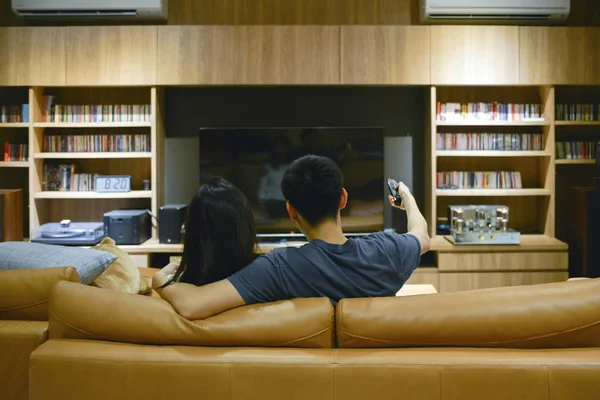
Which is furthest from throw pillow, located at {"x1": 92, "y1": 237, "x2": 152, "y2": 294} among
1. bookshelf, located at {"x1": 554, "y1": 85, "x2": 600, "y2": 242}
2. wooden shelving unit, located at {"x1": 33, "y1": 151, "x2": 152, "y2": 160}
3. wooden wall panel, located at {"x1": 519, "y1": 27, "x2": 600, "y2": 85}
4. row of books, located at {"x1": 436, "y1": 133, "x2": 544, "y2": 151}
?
bookshelf, located at {"x1": 554, "y1": 85, "x2": 600, "y2": 242}

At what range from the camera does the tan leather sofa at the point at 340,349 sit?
1359 mm

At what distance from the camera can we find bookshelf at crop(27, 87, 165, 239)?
4629 millimetres

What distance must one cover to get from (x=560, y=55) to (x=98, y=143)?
3574 mm

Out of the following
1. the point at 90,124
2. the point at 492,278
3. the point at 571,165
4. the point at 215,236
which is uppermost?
the point at 90,124

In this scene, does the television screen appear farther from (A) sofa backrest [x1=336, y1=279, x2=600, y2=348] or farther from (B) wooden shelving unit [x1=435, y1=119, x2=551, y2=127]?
(A) sofa backrest [x1=336, y1=279, x2=600, y2=348]

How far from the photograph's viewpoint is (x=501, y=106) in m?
4.68

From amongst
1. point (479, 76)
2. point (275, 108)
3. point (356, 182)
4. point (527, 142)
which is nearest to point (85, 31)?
point (275, 108)

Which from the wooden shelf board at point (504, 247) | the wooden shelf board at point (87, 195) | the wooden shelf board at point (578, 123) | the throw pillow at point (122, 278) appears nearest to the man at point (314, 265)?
the throw pillow at point (122, 278)

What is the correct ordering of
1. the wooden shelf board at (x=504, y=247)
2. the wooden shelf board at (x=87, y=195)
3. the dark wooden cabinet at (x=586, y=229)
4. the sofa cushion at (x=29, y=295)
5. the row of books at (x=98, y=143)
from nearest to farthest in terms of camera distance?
the sofa cushion at (x=29, y=295) < the wooden shelf board at (x=504, y=247) < the dark wooden cabinet at (x=586, y=229) < the wooden shelf board at (x=87, y=195) < the row of books at (x=98, y=143)

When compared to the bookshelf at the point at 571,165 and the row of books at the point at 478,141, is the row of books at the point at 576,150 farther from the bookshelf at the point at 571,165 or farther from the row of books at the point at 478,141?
the row of books at the point at 478,141

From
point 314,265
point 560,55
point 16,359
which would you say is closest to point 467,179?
point 560,55

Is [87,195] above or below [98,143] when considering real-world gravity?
below

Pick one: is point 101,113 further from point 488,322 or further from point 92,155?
point 488,322

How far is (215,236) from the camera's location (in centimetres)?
166
